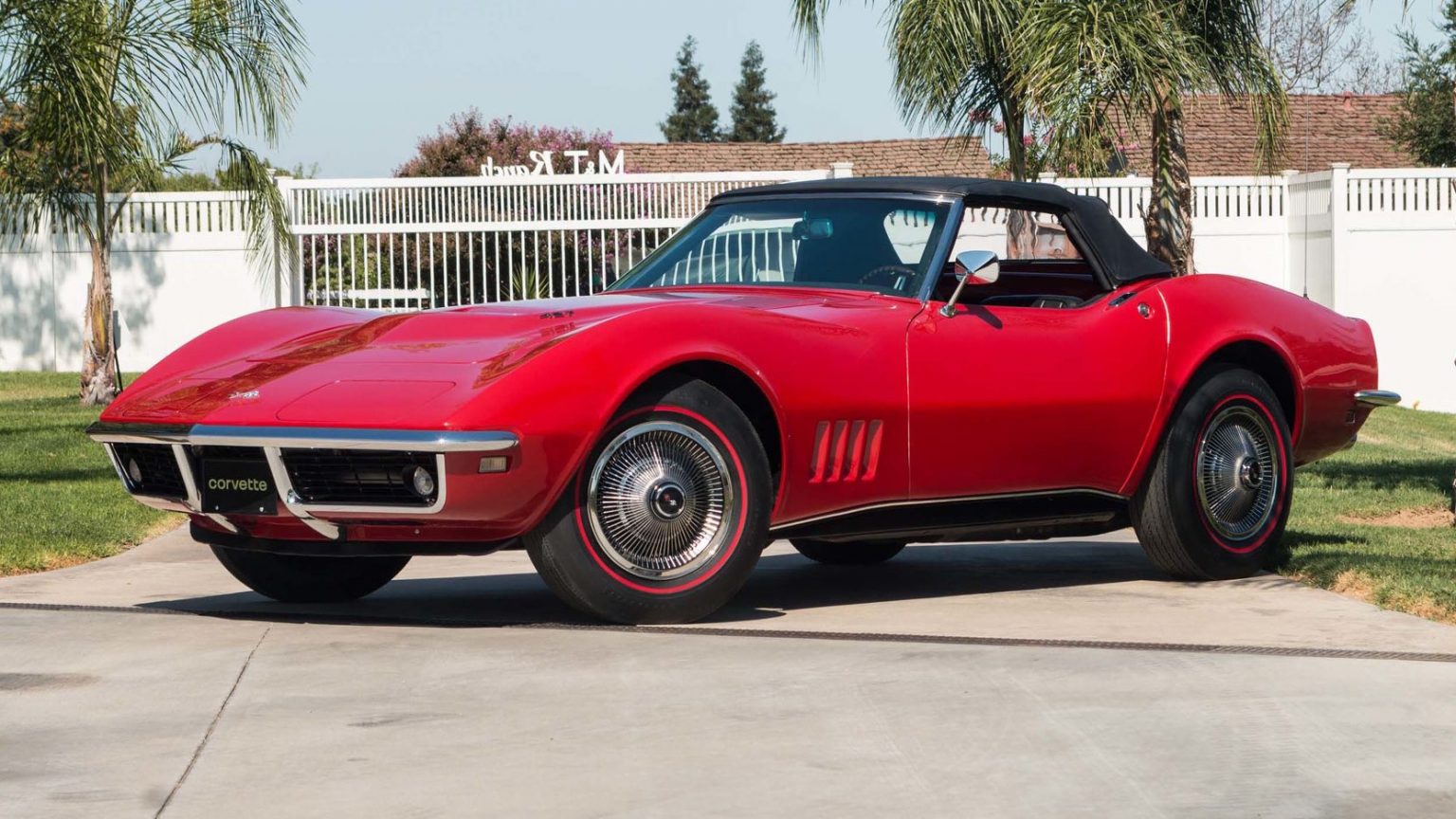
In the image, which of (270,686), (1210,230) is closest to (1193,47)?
(1210,230)

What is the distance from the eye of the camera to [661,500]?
551 cm

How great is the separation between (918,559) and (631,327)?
107 inches

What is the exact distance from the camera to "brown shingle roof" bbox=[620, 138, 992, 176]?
4209cm

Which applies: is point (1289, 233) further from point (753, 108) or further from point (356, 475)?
point (753, 108)

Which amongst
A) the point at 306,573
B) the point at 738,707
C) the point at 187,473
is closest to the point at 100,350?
the point at 306,573

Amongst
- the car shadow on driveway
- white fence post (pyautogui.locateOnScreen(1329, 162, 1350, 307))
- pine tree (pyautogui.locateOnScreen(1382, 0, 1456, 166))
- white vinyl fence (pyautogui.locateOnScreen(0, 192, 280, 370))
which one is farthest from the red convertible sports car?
pine tree (pyautogui.locateOnScreen(1382, 0, 1456, 166))

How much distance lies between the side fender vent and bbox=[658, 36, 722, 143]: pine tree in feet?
313

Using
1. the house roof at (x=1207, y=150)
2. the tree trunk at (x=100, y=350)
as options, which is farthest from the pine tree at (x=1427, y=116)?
the tree trunk at (x=100, y=350)

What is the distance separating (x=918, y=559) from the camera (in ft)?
25.6

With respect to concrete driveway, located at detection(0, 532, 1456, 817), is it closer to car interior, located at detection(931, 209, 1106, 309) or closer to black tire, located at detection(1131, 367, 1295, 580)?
black tire, located at detection(1131, 367, 1295, 580)

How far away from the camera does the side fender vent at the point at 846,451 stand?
19.1 feet

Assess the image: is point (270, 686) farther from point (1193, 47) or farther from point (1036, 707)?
point (1193, 47)

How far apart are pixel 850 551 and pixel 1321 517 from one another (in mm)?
2676

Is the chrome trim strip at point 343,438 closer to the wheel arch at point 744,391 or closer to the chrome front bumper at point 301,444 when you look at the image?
the chrome front bumper at point 301,444
